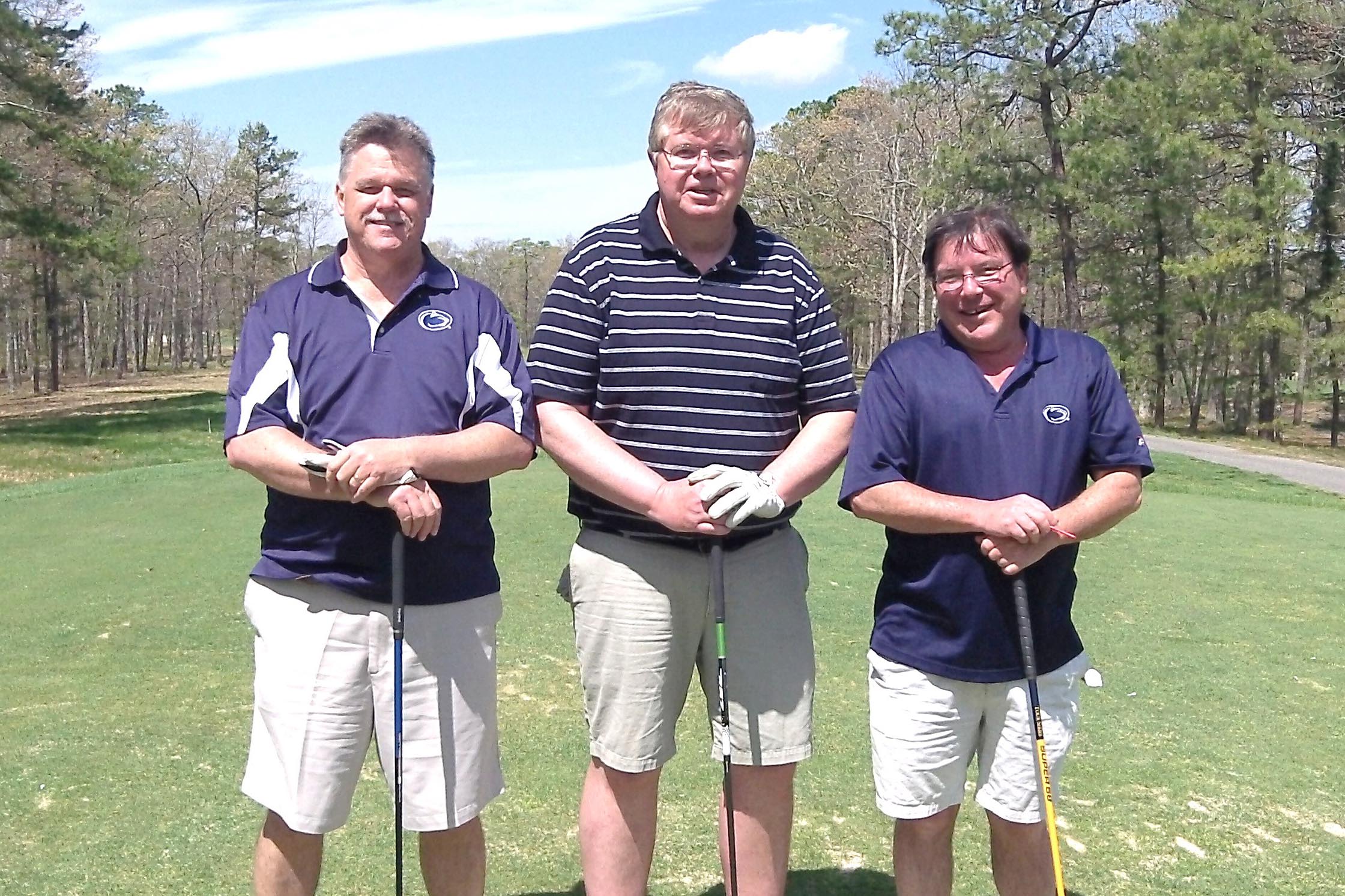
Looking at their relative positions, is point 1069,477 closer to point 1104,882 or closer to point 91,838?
point 1104,882

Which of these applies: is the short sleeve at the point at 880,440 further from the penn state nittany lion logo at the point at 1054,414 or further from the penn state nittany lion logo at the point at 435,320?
the penn state nittany lion logo at the point at 435,320

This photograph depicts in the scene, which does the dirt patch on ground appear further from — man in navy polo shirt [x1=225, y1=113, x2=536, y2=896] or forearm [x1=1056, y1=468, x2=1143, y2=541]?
forearm [x1=1056, y1=468, x2=1143, y2=541]

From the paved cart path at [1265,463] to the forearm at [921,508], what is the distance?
48.7ft

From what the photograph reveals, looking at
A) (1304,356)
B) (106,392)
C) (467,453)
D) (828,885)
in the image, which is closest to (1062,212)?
(1304,356)

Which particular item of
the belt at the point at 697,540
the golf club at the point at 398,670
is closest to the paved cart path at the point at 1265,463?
the belt at the point at 697,540

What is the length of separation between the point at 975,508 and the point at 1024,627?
26cm

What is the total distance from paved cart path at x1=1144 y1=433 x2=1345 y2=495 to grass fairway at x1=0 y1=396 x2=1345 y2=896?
9.58m

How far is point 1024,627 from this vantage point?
2.42m

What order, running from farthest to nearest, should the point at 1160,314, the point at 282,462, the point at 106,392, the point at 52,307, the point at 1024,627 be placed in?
the point at 106,392, the point at 52,307, the point at 1160,314, the point at 1024,627, the point at 282,462

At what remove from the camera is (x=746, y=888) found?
8.66 feet

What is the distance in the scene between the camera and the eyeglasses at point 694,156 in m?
2.47

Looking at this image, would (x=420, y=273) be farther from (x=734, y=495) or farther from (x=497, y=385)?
(x=734, y=495)

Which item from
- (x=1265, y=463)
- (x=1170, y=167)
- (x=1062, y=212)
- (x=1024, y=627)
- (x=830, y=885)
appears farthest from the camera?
(x=1062, y=212)

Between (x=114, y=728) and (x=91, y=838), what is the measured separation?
0.98 meters
